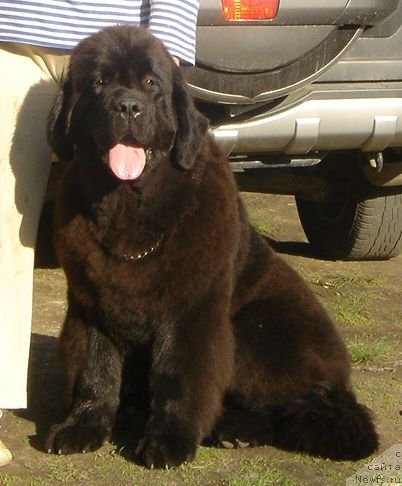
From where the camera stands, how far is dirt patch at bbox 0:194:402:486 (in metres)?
4.27

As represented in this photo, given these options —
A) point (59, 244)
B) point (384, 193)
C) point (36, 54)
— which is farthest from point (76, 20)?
point (384, 193)

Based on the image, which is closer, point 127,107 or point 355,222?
point 127,107

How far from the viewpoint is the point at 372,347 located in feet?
18.8

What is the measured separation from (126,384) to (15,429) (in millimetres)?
470

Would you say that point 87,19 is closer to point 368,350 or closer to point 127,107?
point 127,107

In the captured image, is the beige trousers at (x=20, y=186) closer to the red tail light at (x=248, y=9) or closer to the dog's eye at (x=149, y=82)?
the dog's eye at (x=149, y=82)

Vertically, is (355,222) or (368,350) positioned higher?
(355,222)

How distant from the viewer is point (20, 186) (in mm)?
4457

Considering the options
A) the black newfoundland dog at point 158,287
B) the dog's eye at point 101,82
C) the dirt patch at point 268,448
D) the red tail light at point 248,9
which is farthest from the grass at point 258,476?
the red tail light at point 248,9

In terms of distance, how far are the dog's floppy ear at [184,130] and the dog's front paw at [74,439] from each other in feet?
3.38

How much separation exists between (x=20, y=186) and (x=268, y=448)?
1337 millimetres

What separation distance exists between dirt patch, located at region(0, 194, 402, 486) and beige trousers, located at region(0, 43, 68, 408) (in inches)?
11.8

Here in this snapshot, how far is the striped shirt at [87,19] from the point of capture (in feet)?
14.1

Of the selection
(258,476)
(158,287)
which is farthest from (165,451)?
(158,287)
